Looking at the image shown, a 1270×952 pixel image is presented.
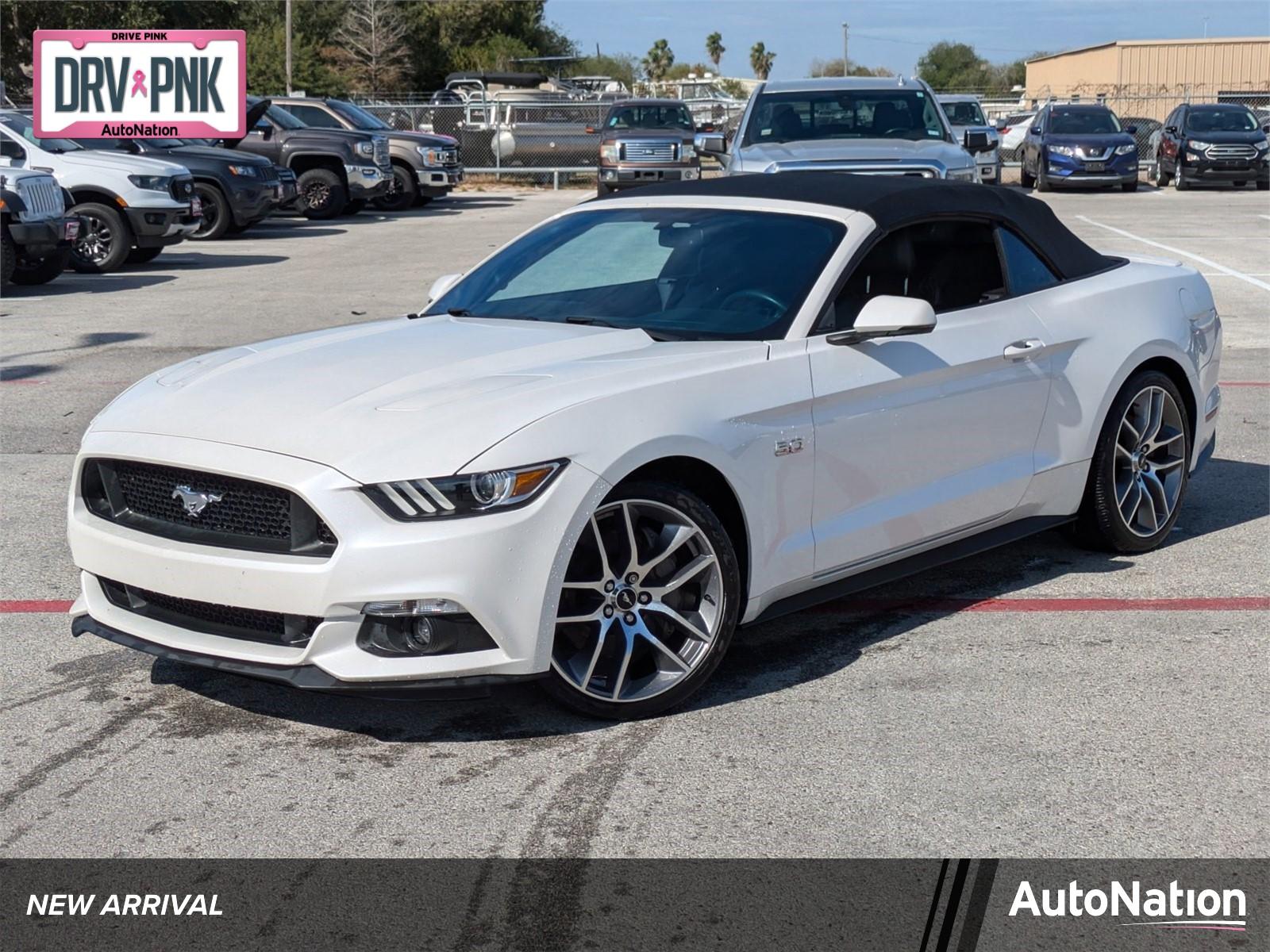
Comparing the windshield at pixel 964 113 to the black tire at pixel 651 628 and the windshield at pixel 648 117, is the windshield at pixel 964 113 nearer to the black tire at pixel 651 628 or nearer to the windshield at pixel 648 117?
the windshield at pixel 648 117

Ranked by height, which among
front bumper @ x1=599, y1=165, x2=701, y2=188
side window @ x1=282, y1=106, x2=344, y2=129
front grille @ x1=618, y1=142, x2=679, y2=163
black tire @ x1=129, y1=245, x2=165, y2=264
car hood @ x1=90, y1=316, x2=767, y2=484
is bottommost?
car hood @ x1=90, y1=316, x2=767, y2=484

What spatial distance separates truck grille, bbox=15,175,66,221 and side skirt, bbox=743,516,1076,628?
12.5 metres

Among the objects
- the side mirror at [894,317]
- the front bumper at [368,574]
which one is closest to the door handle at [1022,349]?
the side mirror at [894,317]

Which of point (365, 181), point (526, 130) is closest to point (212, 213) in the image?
point (365, 181)

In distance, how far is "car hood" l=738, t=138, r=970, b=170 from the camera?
13.0m

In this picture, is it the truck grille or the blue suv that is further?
the blue suv

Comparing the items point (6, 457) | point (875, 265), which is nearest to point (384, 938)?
point (875, 265)

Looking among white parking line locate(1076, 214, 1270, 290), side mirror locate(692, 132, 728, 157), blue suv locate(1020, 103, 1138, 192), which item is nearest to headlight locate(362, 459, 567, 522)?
side mirror locate(692, 132, 728, 157)

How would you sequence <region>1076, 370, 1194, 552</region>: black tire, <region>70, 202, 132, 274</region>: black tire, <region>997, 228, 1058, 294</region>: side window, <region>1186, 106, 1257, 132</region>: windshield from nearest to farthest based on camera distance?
<region>997, 228, 1058, 294</region>: side window < <region>1076, 370, 1194, 552</region>: black tire < <region>70, 202, 132, 274</region>: black tire < <region>1186, 106, 1257, 132</region>: windshield

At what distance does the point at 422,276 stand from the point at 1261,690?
13809 mm

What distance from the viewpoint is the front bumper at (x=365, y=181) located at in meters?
27.1

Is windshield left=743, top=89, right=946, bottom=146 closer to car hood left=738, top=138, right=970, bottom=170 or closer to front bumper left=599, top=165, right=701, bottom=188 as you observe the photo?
car hood left=738, top=138, right=970, bottom=170

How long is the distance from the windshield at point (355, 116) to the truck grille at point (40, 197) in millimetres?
11757

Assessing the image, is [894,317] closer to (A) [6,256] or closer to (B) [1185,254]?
(A) [6,256]
